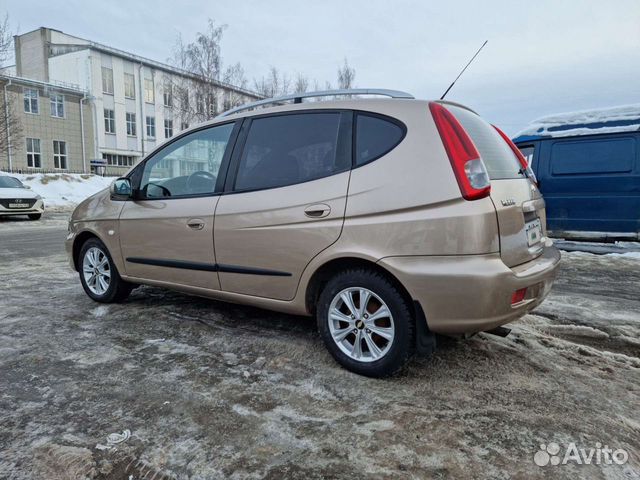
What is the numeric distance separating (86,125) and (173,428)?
37.7 m

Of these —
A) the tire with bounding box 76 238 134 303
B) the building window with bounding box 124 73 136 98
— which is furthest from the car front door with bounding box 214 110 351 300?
the building window with bounding box 124 73 136 98

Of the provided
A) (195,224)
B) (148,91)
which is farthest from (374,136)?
(148,91)

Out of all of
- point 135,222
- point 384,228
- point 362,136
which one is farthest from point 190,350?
point 362,136

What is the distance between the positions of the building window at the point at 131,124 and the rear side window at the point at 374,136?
3926 centimetres

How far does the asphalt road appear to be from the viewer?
2.01 metres

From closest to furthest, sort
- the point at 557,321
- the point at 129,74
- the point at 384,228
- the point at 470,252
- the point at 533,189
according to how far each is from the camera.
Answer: the point at 470,252 < the point at 384,228 < the point at 533,189 < the point at 557,321 < the point at 129,74

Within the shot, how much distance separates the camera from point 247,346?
11.0 ft

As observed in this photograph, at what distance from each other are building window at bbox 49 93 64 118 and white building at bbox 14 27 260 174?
2.18 m

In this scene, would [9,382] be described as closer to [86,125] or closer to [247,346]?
[247,346]

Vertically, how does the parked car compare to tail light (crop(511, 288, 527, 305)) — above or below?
above

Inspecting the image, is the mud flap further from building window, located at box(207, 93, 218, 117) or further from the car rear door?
building window, located at box(207, 93, 218, 117)

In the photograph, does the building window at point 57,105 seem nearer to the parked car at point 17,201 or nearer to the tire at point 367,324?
the parked car at point 17,201

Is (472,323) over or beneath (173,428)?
over

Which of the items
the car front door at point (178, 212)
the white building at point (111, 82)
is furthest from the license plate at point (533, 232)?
the white building at point (111, 82)
